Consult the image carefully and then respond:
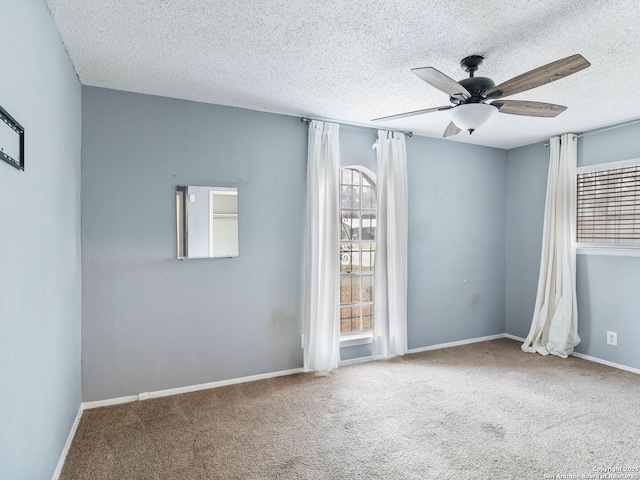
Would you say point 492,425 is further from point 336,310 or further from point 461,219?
point 461,219

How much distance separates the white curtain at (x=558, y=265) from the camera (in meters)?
3.96

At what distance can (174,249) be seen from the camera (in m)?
3.05

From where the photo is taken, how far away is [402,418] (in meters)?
2.65

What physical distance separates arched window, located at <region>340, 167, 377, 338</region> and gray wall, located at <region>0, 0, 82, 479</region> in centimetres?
250

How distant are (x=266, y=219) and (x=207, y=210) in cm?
55

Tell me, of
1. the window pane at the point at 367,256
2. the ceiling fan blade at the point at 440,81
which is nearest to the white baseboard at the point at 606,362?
the window pane at the point at 367,256

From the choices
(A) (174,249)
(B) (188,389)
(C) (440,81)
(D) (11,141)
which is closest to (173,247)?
(A) (174,249)

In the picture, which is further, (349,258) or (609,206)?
(349,258)

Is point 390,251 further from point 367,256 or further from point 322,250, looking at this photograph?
point 322,250

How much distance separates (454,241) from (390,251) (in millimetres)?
1062

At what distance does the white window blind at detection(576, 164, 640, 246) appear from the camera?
3594mm

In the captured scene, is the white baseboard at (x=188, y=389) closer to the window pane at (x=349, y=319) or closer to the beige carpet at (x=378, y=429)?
the beige carpet at (x=378, y=429)

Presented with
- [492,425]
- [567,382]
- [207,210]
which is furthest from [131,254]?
[567,382]

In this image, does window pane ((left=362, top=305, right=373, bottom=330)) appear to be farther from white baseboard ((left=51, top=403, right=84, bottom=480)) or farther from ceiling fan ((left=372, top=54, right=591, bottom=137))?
white baseboard ((left=51, top=403, right=84, bottom=480))
